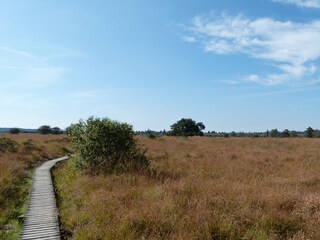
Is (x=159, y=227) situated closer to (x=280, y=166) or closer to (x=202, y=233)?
(x=202, y=233)

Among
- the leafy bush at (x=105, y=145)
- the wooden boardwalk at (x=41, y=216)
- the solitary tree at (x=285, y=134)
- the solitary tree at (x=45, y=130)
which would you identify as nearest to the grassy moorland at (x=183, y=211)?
the wooden boardwalk at (x=41, y=216)

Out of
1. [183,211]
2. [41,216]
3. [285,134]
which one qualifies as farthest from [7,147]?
[285,134]

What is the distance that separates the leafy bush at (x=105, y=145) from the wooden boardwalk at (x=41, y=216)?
2.10m

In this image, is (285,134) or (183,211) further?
(285,134)

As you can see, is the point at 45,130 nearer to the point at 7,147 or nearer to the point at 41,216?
the point at 7,147

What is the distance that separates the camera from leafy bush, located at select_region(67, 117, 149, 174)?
1451 cm

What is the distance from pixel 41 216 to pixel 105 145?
637 centimetres

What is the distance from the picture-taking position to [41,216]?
28.8 ft

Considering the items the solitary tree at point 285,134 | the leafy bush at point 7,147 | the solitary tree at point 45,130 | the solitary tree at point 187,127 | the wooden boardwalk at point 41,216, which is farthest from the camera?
the solitary tree at point 45,130

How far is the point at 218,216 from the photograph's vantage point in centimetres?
714

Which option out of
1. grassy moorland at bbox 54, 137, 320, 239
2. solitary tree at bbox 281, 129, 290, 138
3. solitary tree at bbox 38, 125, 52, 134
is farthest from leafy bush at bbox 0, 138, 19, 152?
solitary tree at bbox 38, 125, 52, 134

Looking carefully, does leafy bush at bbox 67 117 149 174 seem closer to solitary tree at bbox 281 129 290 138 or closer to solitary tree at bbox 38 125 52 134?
solitary tree at bbox 281 129 290 138

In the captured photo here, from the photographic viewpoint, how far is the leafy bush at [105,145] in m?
14.5

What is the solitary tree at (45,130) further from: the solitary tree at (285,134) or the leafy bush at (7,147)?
the leafy bush at (7,147)
